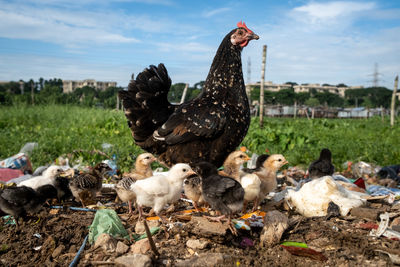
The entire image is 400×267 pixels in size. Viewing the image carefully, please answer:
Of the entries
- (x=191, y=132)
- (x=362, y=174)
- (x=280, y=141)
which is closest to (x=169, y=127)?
(x=191, y=132)

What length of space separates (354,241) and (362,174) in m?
4.31

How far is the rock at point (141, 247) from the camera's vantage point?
2.75 meters

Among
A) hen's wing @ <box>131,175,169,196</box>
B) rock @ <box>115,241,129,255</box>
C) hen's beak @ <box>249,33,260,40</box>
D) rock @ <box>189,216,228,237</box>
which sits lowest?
rock @ <box>115,241,129,255</box>

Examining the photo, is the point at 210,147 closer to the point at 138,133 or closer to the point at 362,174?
the point at 138,133

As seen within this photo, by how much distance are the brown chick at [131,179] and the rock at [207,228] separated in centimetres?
103

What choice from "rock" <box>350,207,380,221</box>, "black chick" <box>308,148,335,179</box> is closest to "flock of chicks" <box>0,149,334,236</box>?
"rock" <box>350,207,380,221</box>

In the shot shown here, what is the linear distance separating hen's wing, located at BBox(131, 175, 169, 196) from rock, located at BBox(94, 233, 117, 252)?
624mm

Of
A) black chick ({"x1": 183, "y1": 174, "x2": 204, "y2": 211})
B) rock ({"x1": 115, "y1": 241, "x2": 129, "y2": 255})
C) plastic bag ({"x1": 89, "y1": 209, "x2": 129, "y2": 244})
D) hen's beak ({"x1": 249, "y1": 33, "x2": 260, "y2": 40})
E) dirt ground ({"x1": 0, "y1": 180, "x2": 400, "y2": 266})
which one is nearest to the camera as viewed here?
dirt ground ({"x1": 0, "y1": 180, "x2": 400, "y2": 266})

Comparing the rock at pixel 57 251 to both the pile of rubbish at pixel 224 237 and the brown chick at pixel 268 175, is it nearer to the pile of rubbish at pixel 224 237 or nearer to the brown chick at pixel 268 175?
the pile of rubbish at pixel 224 237

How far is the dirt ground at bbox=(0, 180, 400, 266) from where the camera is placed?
2678 mm

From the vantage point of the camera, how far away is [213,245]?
288 centimetres

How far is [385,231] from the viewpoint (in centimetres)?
307

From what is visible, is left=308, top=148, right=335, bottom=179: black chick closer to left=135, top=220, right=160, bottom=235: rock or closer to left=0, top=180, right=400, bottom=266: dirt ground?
left=0, top=180, right=400, bottom=266: dirt ground

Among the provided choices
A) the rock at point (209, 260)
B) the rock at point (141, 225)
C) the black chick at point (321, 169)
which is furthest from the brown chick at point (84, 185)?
the black chick at point (321, 169)
